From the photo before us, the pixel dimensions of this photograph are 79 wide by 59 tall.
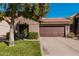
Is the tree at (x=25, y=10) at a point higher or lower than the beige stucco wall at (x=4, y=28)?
higher

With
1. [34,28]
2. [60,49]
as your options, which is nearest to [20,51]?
[60,49]

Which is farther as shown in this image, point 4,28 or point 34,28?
point 4,28

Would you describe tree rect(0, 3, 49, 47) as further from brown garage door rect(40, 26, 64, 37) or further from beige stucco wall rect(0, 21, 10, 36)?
brown garage door rect(40, 26, 64, 37)

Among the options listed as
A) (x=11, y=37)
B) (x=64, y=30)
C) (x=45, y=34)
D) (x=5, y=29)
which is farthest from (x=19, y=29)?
(x=11, y=37)

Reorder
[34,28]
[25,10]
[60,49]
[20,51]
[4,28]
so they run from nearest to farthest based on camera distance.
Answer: [20,51] → [60,49] → [25,10] → [34,28] → [4,28]

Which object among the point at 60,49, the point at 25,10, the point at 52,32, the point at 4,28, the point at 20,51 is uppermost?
the point at 25,10

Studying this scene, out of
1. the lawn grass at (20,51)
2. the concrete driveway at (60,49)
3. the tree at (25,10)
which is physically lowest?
the concrete driveway at (60,49)

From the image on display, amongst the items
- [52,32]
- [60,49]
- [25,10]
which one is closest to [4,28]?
[52,32]

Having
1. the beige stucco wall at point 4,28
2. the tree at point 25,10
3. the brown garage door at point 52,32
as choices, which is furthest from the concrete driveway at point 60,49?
the brown garage door at point 52,32

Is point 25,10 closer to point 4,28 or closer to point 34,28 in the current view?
point 34,28

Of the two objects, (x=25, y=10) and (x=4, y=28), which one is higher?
(x=25, y=10)

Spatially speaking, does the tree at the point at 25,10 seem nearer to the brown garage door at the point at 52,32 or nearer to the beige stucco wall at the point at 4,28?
the beige stucco wall at the point at 4,28

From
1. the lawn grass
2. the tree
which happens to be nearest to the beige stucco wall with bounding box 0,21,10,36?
the tree

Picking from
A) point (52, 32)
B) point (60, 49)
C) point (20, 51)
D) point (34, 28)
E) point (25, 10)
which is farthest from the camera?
point (52, 32)
